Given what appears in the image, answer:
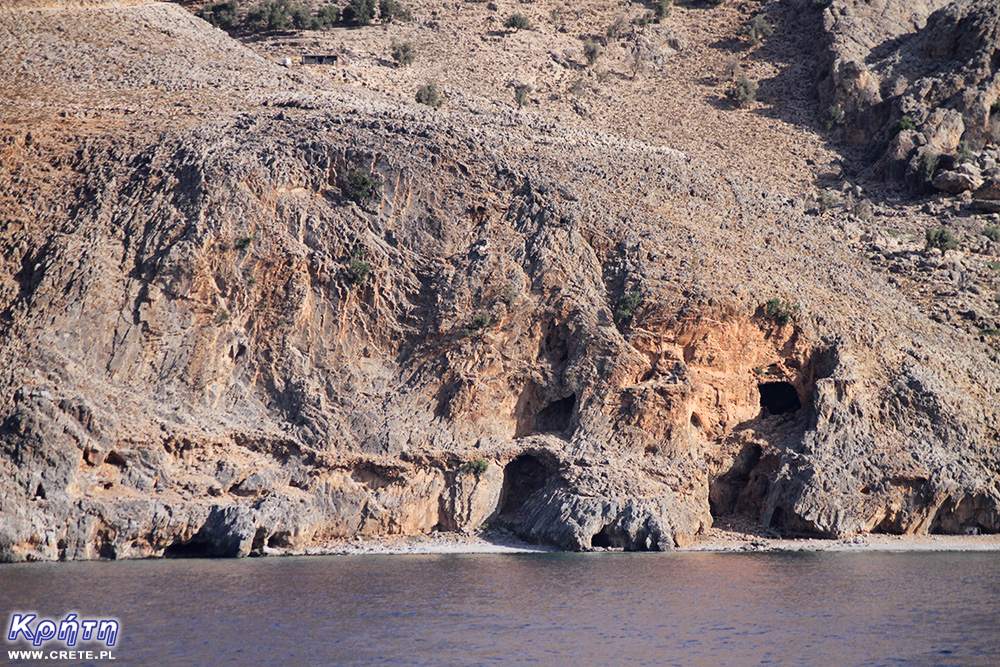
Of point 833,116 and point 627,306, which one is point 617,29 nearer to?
point 833,116

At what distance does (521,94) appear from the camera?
52.1m

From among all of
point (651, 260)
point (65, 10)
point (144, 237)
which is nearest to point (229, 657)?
point (144, 237)

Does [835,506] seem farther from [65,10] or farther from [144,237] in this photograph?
[65,10]

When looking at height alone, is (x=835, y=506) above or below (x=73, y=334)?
below

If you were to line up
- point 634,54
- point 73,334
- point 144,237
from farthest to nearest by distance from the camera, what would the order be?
1. point 634,54
2. point 144,237
3. point 73,334

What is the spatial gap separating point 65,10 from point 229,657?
37.9m

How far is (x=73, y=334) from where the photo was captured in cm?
3281

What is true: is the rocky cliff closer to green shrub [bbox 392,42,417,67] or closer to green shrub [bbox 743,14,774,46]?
green shrub [bbox 392,42,417,67]

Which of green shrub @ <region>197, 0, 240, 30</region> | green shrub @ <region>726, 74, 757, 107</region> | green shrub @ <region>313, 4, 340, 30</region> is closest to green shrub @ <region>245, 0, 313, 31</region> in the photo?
green shrub @ <region>313, 4, 340, 30</region>

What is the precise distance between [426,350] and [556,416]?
16.4 ft

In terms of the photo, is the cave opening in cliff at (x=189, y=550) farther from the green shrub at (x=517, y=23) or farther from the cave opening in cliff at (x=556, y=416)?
the green shrub at (x=517, y=23)

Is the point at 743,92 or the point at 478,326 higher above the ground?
the point at 743,92

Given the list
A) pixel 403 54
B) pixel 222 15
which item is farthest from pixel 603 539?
pixel 222 15

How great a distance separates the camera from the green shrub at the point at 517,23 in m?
58.4
